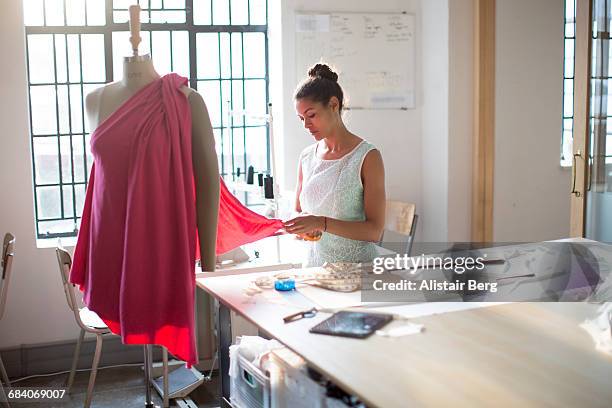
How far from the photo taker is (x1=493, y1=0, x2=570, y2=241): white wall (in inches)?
208

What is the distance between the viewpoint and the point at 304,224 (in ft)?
9.82

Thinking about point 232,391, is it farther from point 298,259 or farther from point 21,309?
point 21,309

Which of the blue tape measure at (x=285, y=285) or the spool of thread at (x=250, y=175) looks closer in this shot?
the blue tape measure at (x=285, y=285)

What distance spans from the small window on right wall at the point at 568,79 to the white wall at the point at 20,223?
350 centimetres

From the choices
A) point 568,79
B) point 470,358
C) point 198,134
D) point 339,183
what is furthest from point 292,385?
point 568,79

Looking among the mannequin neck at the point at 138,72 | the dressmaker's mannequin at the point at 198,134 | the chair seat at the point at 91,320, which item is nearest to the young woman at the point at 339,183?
the dressmaker's mannequin at the point at 198,134

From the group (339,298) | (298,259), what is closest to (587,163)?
(298,259)

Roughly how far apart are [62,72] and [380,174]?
2466 mm

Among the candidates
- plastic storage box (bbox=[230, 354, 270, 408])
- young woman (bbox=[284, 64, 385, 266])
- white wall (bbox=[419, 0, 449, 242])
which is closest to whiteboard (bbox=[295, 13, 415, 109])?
white wall (bbox=[419, 0, 449, 242])

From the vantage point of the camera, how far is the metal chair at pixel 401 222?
4914 millimetres

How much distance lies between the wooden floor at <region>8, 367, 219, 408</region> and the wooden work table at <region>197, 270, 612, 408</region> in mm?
1678

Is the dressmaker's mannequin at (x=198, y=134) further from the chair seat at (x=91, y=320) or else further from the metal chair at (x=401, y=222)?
the metal chair at (x=401, y=222)

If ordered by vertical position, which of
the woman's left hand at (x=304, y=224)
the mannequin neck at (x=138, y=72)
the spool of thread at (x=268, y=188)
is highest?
the mannequin neck at (x=138, y=72)

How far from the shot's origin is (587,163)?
4547mm
